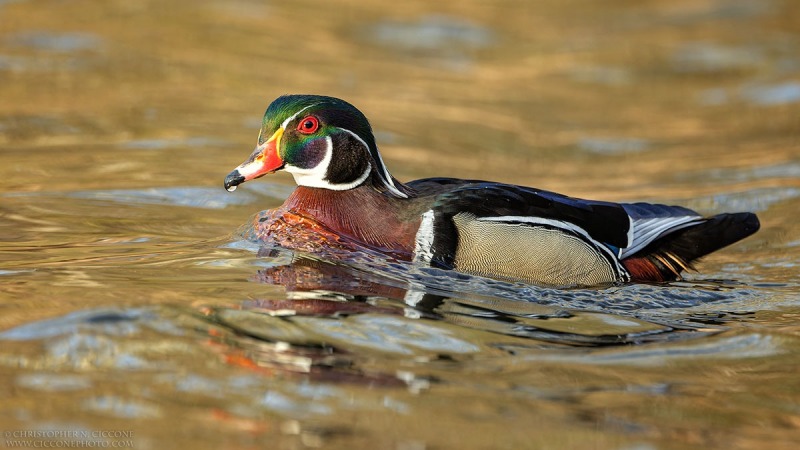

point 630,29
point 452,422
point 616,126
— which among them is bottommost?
point 452,422

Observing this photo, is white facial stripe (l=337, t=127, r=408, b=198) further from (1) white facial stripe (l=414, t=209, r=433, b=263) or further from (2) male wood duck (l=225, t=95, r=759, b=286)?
(1) white facial stripe (l=414, t=209, r=433, b=263)

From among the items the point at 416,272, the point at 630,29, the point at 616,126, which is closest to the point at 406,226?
the point at 416,272

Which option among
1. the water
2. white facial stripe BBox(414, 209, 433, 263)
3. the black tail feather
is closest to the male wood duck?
white facial stripe BBox(414, 209, 433, 263)

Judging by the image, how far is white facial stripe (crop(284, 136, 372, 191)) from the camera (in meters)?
6.48

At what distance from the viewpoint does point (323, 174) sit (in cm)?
650

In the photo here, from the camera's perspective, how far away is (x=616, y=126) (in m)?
12.8

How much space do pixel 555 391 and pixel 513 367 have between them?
0.29m

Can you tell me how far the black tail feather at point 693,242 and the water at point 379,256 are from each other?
1.09 feet

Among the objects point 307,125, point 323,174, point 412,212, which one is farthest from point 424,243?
point 307,125

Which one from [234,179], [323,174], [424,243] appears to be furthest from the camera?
[323,174]

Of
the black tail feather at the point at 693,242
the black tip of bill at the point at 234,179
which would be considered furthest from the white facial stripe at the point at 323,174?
the black tail feather at the point at 693,242

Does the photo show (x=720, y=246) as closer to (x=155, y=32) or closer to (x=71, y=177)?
(x=71, y=177)

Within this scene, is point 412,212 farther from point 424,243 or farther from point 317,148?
point 317,148

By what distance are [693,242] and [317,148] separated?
248 cm
